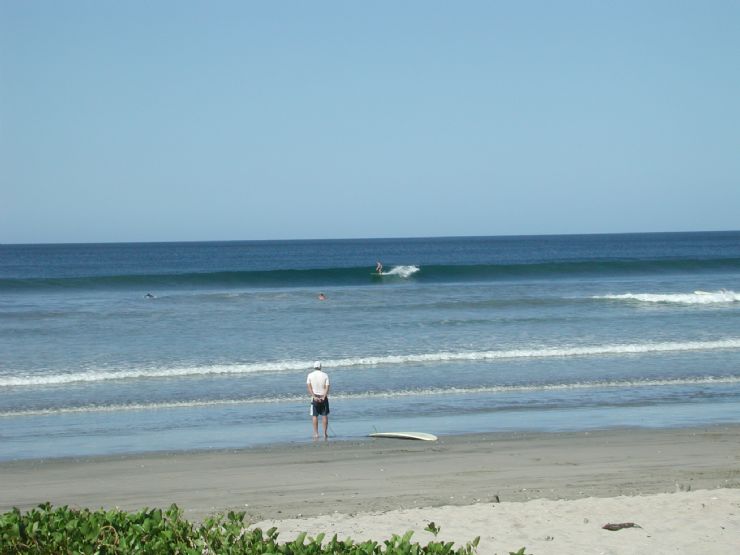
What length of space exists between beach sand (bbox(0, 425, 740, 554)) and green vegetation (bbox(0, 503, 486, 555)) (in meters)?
2.91

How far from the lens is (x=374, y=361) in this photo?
2220 centimetres

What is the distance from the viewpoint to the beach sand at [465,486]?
852cm

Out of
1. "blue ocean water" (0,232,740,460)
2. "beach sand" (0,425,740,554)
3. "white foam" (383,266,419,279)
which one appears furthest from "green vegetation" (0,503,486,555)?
"white foam" (383,266,419,279)

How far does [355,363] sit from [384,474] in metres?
10.7

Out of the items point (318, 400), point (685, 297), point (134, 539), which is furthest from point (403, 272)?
point (134, 539)

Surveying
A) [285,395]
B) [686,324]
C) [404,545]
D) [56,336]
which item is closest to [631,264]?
[686,324]

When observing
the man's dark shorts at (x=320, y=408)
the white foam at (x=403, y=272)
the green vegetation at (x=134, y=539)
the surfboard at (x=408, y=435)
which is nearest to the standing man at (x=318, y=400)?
the man's dark shorts at (x=320, y=408)

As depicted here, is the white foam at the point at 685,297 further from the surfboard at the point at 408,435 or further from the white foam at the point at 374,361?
the surfboard at the point at 408,435

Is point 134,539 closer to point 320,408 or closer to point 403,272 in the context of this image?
point 320,408

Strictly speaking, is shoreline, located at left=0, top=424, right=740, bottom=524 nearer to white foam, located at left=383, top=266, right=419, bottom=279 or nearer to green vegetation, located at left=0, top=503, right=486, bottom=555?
green vegetation, located at left=0, top=503, right=486, bottom=555

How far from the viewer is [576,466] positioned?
11.6 metres

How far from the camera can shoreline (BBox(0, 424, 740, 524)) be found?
1016 centimetres

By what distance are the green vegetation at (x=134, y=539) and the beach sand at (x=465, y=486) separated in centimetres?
291

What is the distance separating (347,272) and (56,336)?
105 feet
